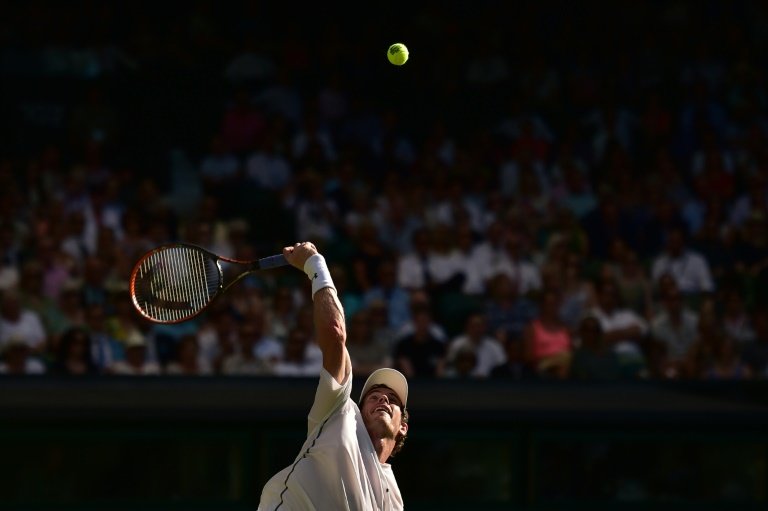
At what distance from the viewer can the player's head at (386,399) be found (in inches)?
200

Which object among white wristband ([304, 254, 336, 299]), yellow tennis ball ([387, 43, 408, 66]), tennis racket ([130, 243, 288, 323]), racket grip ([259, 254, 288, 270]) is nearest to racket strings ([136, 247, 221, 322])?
tennis racket ([130, 243, 288, 323])

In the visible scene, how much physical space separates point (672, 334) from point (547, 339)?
4.08ft

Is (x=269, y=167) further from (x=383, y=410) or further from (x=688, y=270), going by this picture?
(x=383, y=410)

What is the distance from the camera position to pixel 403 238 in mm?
12219

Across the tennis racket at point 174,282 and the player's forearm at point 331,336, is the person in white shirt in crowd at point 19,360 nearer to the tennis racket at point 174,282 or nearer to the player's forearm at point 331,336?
the tennis racket at point 174,282

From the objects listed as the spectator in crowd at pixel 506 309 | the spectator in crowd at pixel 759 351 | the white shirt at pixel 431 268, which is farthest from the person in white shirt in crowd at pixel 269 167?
the spectator in crowd at pixel 759 351

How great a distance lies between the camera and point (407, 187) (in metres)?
12.8

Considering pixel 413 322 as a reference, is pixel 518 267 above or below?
above

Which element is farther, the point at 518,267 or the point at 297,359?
the point at 518,267

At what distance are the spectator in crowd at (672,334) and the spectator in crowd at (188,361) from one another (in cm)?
333

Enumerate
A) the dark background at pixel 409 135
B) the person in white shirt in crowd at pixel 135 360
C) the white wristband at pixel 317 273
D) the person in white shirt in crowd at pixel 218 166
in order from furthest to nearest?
1. the person in white shirt in crowd at pixel 218 166
2. the person in white shirt in crowd at pixel 135 360
3. the dark background at pixel 409 135
4. the white wristband at pixel 317 273

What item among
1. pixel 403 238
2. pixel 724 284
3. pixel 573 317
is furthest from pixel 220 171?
pixel 724 284

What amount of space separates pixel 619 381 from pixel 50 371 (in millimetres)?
3695

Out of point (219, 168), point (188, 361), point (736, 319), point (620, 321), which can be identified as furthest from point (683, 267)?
point (188, 361)
